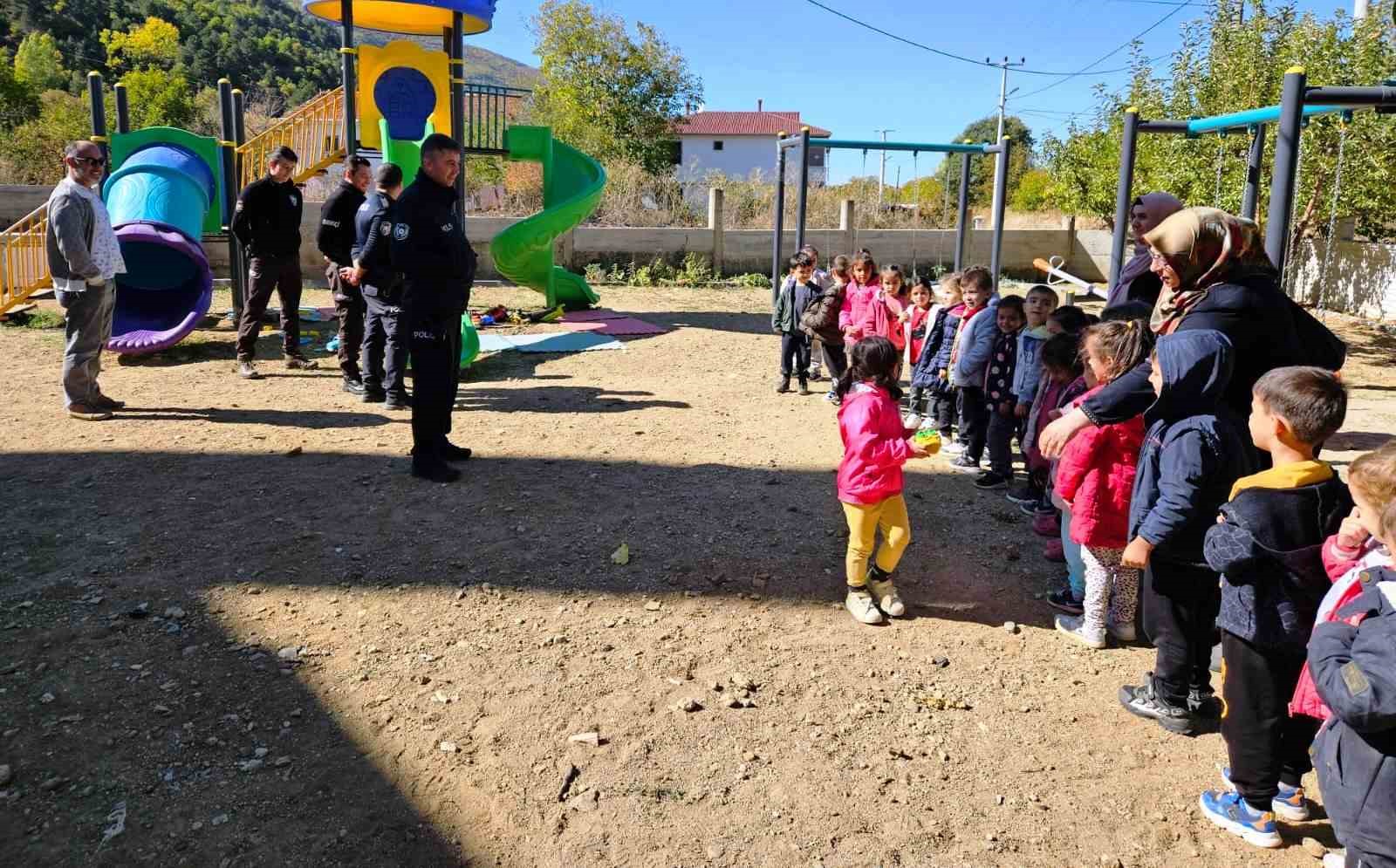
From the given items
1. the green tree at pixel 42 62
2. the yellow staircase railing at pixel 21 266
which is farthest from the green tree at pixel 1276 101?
the green tree at pixel 42 62

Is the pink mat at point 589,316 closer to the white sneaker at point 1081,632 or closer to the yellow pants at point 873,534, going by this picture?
the yellow pants at point 873,534

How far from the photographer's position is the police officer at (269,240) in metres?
8.40

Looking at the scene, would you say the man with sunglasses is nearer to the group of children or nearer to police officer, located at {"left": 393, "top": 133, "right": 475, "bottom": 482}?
police officer, located at {"left": 393, "top": 133, "right": 475, "bottom": 482}

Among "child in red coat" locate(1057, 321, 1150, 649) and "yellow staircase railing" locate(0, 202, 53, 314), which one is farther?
"yellow staircase railing" locate(0, 202, 53, 314)

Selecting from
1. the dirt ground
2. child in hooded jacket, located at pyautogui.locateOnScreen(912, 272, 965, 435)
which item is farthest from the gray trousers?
child in hooded jacket, located at pyautogui.locateOnScreen(912, 272, 965, 435)

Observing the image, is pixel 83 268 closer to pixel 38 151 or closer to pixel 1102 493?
pixel 1102 493

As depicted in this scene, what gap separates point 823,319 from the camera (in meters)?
7.79

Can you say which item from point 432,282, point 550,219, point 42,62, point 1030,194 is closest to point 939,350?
point 432,282

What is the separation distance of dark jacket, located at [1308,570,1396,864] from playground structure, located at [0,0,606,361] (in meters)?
7.89

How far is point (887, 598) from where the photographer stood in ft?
13.9

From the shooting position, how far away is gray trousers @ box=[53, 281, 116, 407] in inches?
269

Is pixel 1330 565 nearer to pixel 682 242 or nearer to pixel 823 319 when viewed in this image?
pixel 823 319

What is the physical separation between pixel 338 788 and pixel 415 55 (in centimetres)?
985

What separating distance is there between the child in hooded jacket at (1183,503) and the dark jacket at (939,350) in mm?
3470
